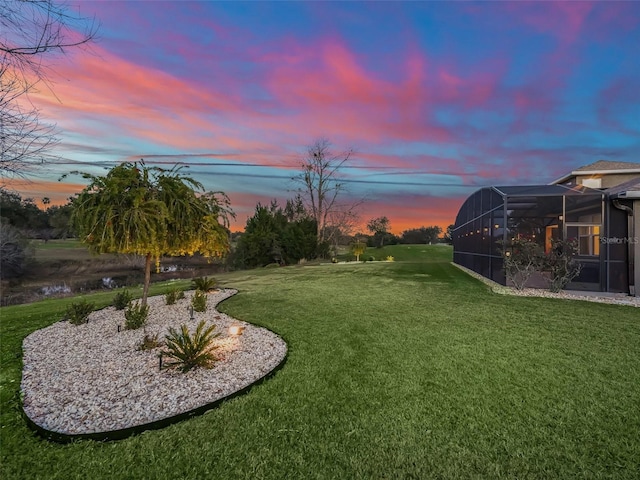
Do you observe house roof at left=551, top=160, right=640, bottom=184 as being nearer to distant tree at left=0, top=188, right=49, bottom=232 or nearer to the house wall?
the house wall

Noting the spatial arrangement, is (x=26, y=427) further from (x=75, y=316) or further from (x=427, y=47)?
(x=427, y=47)

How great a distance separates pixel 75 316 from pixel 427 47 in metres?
11.7

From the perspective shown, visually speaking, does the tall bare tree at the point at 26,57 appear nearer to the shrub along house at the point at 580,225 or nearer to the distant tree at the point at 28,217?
the shrub along house at the point at 580,225

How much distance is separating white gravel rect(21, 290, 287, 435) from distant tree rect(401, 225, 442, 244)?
4166cm

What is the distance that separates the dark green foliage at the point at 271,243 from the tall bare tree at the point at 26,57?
18209 millimetres

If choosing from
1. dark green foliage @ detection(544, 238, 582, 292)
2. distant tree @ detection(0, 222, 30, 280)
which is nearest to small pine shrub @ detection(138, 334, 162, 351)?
dark green foliage @ detection(544, 238, 582, 292)

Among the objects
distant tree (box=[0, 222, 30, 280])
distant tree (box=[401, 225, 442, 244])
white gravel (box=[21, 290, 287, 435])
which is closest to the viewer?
white gravel (box=[21, 290, 287, 435])

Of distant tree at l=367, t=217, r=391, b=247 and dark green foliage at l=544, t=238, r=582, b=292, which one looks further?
distant tree at l=367, t=217, r=391, b=247

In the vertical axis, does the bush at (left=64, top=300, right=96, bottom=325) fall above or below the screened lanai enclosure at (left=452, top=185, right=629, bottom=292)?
below

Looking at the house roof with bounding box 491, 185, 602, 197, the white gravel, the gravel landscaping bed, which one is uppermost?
the house roof with bounding box 491, 185, 602, 197

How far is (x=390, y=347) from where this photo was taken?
412 cm

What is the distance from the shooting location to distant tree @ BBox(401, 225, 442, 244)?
43688 mm

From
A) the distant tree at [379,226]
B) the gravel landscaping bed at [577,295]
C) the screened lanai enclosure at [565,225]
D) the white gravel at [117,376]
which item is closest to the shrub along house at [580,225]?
the screened lanai enclosure at [565,225]

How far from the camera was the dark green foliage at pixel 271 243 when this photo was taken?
70.8 feet
